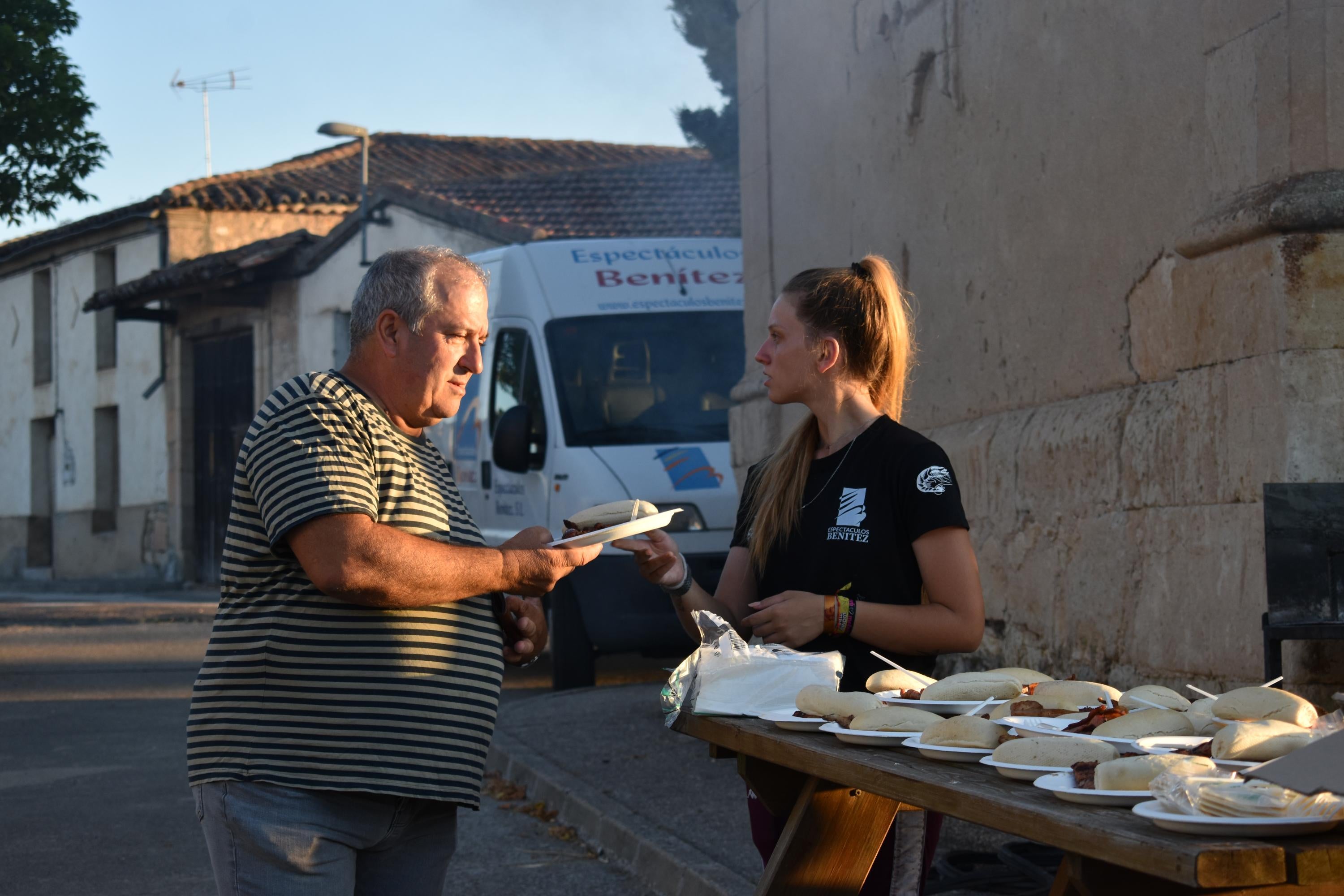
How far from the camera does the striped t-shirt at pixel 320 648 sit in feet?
7.68

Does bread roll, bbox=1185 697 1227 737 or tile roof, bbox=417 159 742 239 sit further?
tile roof, bbox=417 159 742 239

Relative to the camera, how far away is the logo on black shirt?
2.94 meters

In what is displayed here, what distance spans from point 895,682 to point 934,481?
1.43 ft

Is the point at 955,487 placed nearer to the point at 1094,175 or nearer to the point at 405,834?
the point at 405,834

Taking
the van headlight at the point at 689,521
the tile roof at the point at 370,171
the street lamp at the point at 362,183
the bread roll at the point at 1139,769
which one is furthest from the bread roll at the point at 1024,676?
the tile roof at the point at 370,171

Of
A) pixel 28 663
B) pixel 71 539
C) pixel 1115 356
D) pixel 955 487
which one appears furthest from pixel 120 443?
pixel 955 487

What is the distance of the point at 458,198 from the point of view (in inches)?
915

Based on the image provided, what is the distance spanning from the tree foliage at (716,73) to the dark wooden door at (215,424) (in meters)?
8.49

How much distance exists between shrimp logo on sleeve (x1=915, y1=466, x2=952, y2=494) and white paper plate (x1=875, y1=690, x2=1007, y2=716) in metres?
0.53

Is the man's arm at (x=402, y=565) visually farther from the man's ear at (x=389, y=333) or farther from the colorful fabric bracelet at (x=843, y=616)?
the colorful fabric bracelet at (x=843, y=616)

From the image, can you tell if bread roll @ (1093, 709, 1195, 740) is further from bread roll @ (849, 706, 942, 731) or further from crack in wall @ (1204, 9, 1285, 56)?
crack in wall @ (1204, 9, 1285, 56)

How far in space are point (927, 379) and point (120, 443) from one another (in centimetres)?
2377

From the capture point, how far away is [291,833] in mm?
2338

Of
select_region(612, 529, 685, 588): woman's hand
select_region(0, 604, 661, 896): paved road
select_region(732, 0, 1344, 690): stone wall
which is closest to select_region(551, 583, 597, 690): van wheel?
select_region(0, 604, 661, 896): paved road
